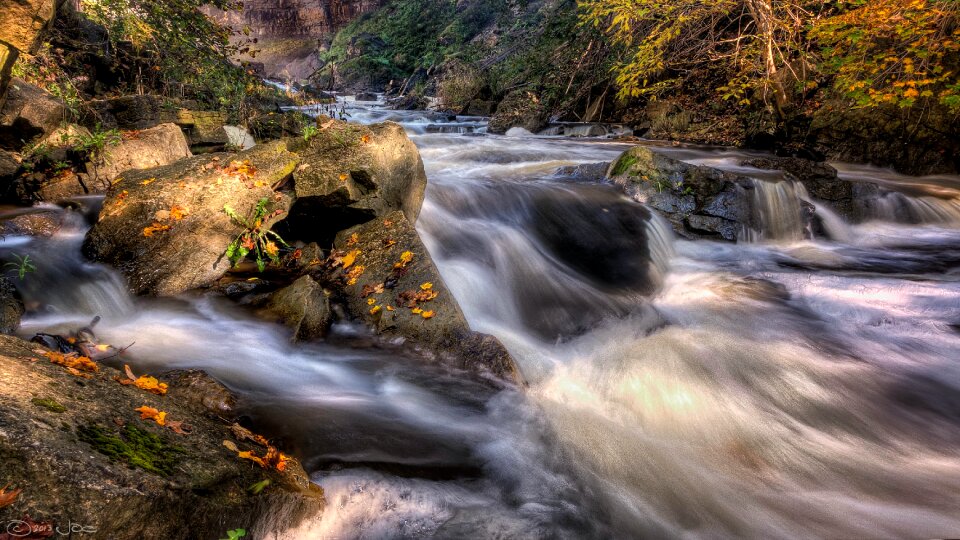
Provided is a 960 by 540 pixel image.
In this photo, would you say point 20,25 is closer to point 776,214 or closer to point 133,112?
point 133,112

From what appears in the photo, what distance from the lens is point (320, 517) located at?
202cm

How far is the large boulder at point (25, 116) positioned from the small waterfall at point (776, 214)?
9.05 meters

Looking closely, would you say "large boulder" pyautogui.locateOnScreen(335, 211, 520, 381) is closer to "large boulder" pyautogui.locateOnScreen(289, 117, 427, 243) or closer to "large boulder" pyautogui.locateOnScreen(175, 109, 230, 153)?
"large boulder" pyautogui.locateOnScreen(289, 117, 427, 243)

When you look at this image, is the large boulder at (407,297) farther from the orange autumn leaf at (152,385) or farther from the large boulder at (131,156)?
the large boulder at (131,156)

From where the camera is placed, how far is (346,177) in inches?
187

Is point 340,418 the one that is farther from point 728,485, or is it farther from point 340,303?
point 728,485

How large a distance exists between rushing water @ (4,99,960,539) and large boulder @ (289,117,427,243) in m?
0.94

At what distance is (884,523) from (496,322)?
3.05 metres

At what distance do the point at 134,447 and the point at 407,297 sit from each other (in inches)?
94.2

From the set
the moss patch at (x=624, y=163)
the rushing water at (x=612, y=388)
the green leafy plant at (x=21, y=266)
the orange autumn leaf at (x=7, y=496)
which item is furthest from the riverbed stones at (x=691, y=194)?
the orange autumn leaf at (x=7, y=496)

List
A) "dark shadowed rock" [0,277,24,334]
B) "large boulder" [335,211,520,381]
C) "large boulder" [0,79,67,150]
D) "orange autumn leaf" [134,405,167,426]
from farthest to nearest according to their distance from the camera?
"large boulder" [0,79,67,150], "large boulder" [335,211,520,381], "dark shadowed rock" [0,277,24,334], "orange autumn leaf" [134,405,167,426]

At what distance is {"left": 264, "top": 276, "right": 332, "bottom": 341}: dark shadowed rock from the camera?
150 inches

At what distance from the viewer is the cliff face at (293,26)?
4319 centimetres

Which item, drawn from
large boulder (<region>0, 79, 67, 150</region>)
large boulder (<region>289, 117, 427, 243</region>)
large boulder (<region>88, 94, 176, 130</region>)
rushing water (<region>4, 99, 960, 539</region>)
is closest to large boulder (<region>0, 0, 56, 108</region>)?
rushing water (<region>4, 99, 960, 539</region>)
